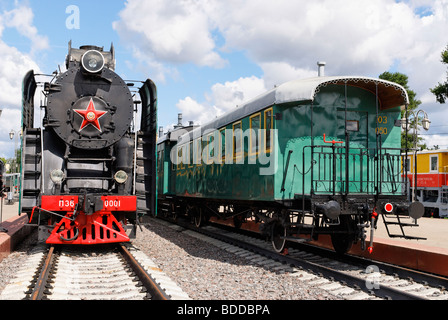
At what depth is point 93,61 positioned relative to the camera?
994 centimetres

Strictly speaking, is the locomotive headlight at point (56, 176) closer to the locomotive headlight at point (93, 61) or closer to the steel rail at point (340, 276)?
the locomotive headlight at point (93, 61)

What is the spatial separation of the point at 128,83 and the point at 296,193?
470 centimetres

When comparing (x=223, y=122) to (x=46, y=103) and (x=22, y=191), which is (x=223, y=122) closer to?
(x=46, y=103)

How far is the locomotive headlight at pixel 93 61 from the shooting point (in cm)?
987

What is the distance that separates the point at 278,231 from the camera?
29.9ft

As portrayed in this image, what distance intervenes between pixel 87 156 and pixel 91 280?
13.3ft

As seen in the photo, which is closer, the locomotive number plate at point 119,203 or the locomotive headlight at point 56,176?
the locomotive headlight at point 56,176

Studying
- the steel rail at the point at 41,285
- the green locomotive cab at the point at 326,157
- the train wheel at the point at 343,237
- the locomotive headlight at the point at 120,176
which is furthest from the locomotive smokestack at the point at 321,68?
the steel rail at the point at 41,285

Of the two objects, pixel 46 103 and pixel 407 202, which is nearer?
pixel 407 202

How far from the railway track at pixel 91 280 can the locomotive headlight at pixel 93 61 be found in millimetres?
3868

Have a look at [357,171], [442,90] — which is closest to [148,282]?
[357,171]

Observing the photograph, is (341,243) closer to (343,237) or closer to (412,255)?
(343,237)

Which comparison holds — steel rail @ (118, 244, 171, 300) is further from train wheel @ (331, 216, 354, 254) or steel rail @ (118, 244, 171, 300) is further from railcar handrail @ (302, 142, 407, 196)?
train wheel @ (331, 216, 354, 254)
